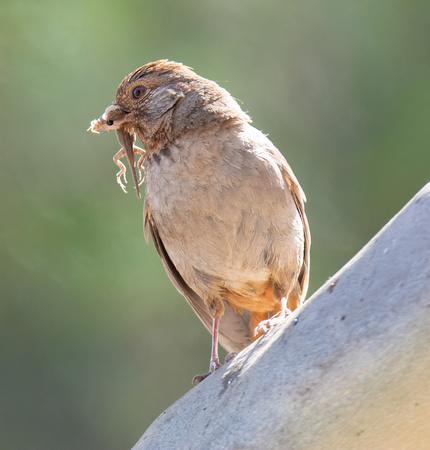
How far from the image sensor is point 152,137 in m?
3.86

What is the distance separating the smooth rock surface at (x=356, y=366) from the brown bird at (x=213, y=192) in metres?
0.84

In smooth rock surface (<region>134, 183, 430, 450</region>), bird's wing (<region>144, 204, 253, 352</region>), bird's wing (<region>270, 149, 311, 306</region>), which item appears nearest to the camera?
smooth rock surface (<region>134, 183, 430, 450</region>)

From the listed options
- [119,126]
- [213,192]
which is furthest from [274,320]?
[119,126]

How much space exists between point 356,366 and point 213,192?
1469 mm

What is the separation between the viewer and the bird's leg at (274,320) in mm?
3535

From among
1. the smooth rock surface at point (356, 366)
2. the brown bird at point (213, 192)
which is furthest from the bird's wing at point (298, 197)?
the smooth rock surface at point (356, 366)

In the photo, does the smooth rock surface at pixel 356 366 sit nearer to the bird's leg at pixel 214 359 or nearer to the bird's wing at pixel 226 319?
the bird's leg at pixel 214 359

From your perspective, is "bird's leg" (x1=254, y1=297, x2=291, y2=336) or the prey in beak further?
the prey in beak

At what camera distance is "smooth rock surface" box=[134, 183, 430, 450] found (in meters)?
2.29

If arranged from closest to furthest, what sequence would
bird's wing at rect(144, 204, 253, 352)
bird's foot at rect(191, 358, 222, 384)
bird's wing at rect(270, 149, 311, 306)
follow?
bird's foot at rect(191, 358, 222, 384) < bird's wing at rect(270, 149, 311, 306) < bird's wing at rect(144, 204, 253, 352)

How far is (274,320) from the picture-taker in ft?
11.8

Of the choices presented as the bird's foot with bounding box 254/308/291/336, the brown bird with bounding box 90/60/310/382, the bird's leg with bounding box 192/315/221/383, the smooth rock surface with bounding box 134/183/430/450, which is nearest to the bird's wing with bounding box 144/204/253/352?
the brown bird with bounding box 90/60/310/382

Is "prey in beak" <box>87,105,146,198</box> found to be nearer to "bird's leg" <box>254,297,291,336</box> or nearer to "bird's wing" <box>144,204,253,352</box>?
"bird's wing" <box>144,204,253,352</box>

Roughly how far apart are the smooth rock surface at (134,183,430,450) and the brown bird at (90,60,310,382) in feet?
2.75
